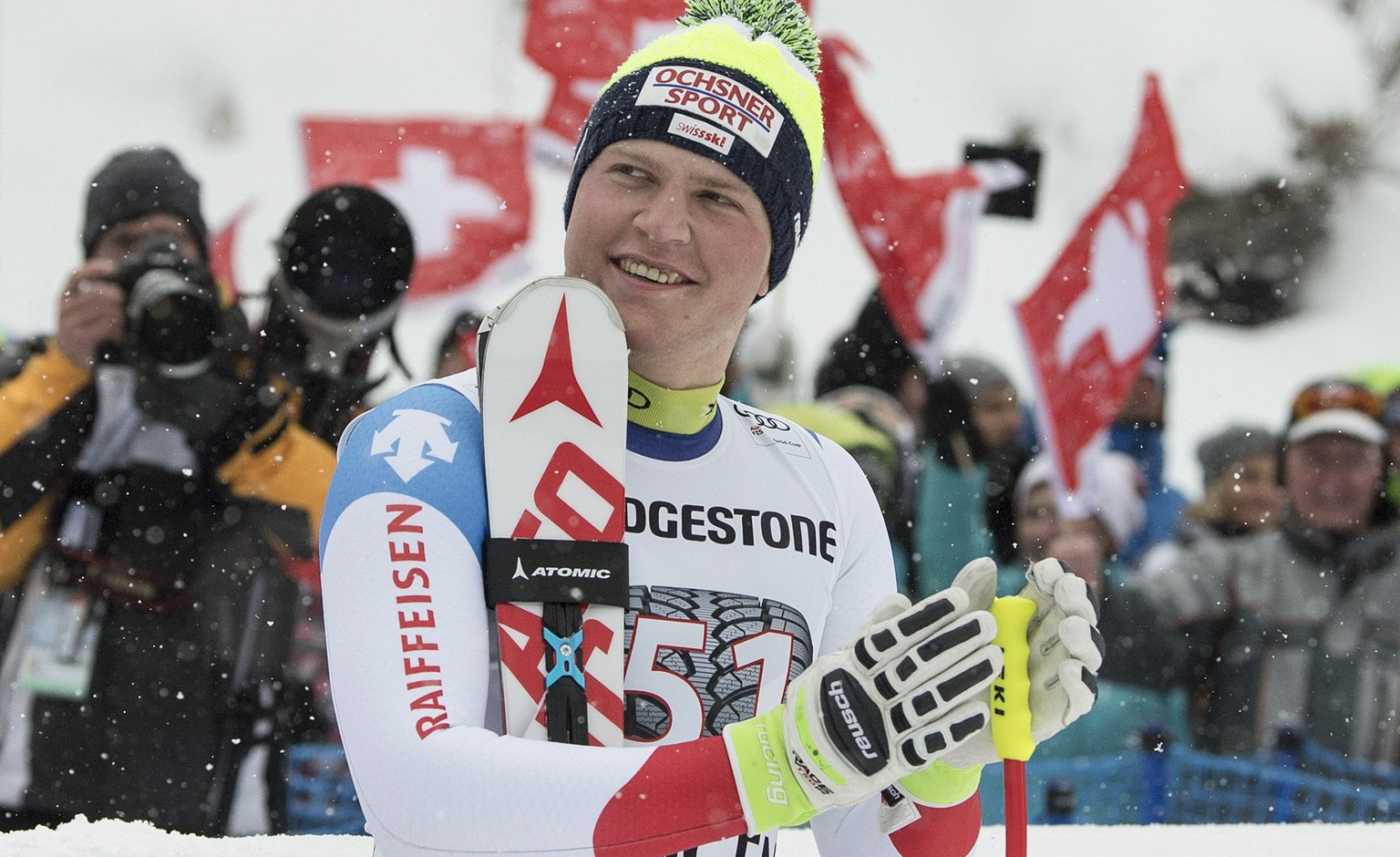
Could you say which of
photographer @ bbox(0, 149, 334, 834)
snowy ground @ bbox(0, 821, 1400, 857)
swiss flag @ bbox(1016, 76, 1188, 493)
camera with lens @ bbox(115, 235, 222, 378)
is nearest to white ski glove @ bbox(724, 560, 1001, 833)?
snowy ground @ bbox(0, 821, 1400, 857)

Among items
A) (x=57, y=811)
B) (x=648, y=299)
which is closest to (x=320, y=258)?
(x=57, y=811)

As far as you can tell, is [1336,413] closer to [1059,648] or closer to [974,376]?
[974,376]

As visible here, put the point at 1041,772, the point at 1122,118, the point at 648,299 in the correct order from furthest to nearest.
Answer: the point at 1122,118 < the point at 1041,772 < the point at 648,299

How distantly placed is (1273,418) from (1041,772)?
44.1ft

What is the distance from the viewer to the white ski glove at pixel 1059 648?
1.74 metres

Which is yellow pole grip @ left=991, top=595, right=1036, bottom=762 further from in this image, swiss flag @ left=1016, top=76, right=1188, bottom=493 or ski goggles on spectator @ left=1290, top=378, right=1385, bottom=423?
ski goggles on spectator @ left=1290, top=378, right=1385, bottom=423

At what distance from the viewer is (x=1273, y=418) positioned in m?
16.7

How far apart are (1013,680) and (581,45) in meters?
4.41

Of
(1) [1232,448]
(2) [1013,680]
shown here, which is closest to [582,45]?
(1) [1232,448]

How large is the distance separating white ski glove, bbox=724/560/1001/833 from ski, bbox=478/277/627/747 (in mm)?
287

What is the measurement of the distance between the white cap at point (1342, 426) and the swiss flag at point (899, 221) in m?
1.41

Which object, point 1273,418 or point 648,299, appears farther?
point 1273,418

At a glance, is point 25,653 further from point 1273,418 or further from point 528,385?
point 1273,418

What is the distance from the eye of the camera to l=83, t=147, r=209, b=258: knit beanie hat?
4.13 metres
